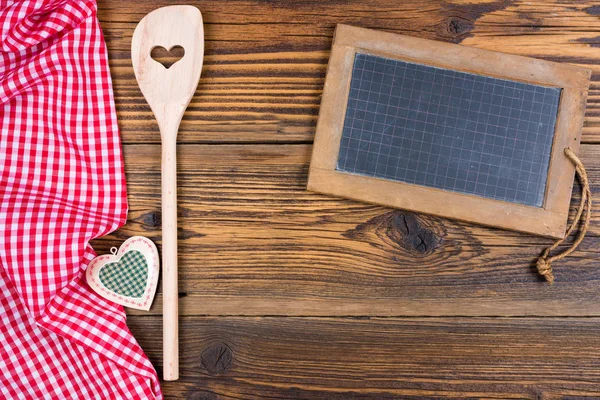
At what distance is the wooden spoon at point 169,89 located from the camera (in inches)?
36.5

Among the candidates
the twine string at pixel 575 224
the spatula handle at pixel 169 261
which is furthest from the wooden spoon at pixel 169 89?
the twine string at pixel 575 224

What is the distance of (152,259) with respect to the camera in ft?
3.13

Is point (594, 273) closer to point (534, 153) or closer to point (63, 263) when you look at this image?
point (534, 153)

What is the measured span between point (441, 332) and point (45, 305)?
67cm

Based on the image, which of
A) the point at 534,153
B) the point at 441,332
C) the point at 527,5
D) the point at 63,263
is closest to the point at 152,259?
the point at 63,263

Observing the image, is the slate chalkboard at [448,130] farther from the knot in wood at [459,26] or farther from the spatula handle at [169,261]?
the spatula handle at [169,261]

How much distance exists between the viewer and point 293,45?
97cm

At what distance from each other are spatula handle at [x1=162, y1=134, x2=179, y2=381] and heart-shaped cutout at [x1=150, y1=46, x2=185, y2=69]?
16cm

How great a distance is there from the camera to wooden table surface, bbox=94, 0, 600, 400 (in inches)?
37.4

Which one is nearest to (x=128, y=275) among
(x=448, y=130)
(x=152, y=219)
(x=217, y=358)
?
(x=152, y=219)

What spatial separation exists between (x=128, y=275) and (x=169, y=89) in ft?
1.07

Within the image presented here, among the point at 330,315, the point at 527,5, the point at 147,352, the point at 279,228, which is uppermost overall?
the point at 527,5

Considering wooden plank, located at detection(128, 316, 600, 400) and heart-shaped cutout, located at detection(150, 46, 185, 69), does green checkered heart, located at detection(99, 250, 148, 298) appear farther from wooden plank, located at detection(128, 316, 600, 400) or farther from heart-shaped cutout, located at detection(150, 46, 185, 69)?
heart-shaped cutout, located at detection(150, 46, 185, 69)

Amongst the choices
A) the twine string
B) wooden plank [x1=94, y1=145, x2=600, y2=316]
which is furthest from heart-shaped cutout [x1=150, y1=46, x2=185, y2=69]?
the twine string
